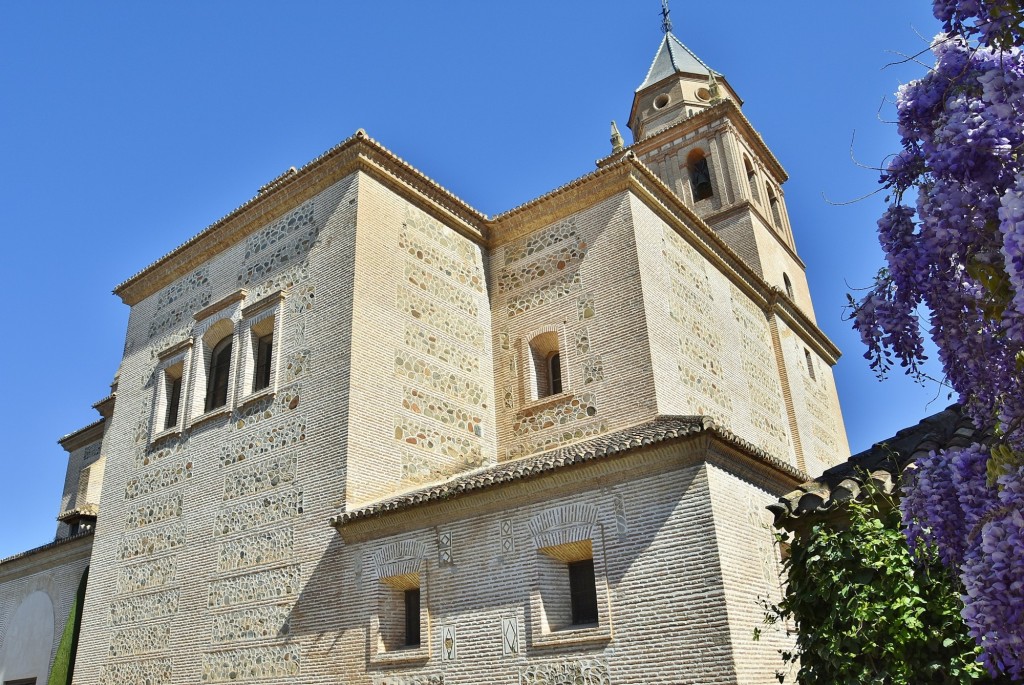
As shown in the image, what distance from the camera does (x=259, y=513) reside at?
1078 centimetres

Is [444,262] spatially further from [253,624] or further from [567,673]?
[567,673]

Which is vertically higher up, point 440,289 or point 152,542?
point 440,289

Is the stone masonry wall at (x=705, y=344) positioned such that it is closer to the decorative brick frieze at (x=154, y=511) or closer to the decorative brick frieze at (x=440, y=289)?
the decorative brick frieze at (x=440, y=289)

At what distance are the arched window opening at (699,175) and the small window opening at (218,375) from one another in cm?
1127

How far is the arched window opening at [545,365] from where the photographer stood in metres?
12.3

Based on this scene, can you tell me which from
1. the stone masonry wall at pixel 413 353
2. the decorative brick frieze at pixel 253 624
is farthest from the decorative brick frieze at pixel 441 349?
the decorative brick frieze at pixel 253 624

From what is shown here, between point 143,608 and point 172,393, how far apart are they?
3.60 meters

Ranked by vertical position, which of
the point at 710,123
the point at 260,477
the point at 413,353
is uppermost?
the point at 710,123

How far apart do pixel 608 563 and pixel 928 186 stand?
5085mm

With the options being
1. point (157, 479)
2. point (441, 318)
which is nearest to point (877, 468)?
point (441, 318)

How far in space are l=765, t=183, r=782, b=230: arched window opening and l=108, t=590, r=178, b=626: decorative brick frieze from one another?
15649mm

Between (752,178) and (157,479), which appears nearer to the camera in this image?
(157,479)

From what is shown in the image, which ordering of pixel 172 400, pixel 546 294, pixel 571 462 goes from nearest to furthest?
1. pixel 571 462
2. pixel 546 294
3. pixel 172 400

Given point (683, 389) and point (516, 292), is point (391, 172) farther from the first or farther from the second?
point (683, 389)
